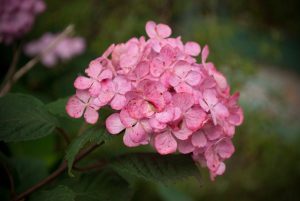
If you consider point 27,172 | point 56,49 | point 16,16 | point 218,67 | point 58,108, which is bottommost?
point 218,67

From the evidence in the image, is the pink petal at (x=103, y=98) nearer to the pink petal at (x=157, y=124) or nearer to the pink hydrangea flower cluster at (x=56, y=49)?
the pink petal at (x=157, y=124)

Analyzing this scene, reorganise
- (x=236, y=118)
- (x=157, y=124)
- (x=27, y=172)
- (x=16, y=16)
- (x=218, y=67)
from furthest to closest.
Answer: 1. (x=218, y=67)
2. (x=16, y=16)
3. (x=27, y=172)
4. (x=236, y=118)
5. (x=157, y=124)

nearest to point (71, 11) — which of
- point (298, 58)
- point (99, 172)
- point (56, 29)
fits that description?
point (56, 29)

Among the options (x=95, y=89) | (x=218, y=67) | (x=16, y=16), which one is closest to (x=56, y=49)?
(x=16, y=16)

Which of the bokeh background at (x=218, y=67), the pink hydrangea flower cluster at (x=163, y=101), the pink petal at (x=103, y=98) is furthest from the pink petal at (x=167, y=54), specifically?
the bokeh background at (x=218, y=67)

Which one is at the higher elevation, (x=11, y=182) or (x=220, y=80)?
(x=220, y=80)

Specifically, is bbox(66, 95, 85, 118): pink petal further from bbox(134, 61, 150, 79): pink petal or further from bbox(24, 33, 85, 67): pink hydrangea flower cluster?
bbox(24, 33, 85, 67): pink hydrangea flower cluster

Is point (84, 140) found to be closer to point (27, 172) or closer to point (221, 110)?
point (221, 110)

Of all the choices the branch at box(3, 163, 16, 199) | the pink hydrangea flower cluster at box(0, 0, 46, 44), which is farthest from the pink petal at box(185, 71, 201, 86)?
the pink hydrangea flower cluster at box(0, 0, 46, 44)
